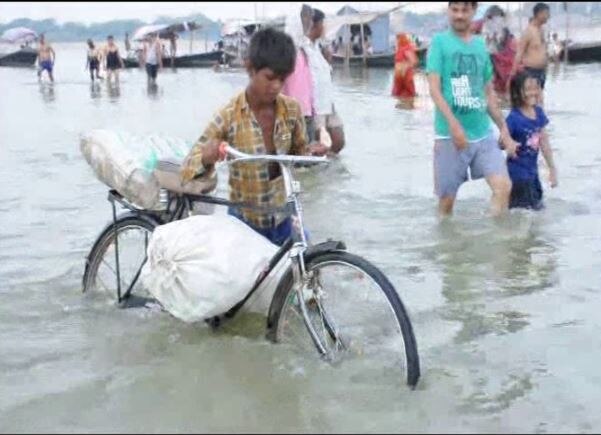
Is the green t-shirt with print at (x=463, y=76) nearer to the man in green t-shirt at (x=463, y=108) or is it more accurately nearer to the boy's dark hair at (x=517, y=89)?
the man in green t-shirt at (x=463, y=108)

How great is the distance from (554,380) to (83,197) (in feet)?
19.9

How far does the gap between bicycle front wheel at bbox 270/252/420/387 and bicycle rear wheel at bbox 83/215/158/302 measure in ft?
3.49

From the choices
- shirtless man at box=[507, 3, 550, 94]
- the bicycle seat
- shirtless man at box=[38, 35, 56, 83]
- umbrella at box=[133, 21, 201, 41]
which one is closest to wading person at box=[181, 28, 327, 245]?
the bicycle seat

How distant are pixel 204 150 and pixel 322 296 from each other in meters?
0.84

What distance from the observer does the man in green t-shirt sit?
25.0ft

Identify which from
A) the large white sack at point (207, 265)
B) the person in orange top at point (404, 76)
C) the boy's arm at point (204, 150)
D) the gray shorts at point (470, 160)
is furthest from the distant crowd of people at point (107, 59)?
the large white sack at point (207, 265)

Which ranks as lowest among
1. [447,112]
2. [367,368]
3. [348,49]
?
[367,368]

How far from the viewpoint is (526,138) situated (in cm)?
836

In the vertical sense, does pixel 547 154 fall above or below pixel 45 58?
below

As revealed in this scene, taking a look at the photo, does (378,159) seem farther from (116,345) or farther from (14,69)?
(14,69)

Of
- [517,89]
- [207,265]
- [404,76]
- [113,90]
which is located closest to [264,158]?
[207,265]

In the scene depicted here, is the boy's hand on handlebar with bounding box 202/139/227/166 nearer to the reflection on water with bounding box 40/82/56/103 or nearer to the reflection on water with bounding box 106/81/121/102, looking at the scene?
the reflection on water with bounding box 40/82/56/103

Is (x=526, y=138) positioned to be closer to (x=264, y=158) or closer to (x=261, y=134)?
(x=261, y=134)

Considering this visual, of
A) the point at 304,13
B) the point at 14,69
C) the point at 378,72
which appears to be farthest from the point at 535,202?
the point at 14,69
